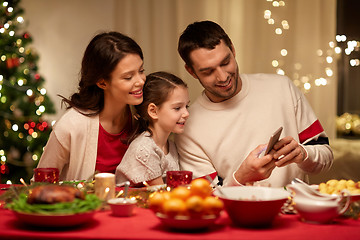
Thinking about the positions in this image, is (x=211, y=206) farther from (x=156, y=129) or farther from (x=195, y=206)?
(x=156, y=129)

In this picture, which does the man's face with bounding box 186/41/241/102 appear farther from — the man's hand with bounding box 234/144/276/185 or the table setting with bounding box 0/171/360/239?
the table setting with bounding box 0/171/360/239

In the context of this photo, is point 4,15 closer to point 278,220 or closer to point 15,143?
point 15,143

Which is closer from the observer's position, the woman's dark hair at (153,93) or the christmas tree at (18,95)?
the woman's dark hair at (153,93)

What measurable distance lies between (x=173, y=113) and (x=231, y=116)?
0.33 metres

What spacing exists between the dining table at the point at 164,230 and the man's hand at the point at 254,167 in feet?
1.71

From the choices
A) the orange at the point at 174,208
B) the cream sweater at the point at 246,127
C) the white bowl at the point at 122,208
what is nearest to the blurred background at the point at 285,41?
the cream sweater at the point at 246,127

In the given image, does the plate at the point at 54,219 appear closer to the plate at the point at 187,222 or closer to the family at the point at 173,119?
the plate at the point at 187,222

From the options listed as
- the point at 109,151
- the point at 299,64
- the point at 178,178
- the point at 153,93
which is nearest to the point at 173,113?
the point at 153,93

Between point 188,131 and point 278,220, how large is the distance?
4.04ft

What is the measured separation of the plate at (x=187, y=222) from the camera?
54.7 inches

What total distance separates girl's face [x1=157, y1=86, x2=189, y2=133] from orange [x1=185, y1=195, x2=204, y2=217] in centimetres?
119

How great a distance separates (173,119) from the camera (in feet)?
8.44

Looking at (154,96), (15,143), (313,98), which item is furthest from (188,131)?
(15,143)

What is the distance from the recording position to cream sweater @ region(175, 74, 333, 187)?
2625 millimetres
